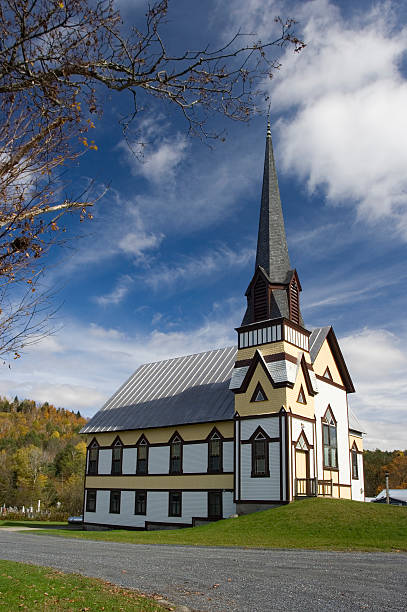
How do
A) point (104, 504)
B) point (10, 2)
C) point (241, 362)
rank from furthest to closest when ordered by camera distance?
point (104, 504), point (241, 362), point (10, 2)

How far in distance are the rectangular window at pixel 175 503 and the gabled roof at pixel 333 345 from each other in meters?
12.6

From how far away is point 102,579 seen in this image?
1209 centimetres

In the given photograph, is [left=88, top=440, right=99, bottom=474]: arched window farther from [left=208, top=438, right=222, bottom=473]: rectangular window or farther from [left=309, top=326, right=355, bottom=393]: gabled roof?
[left=309, top=326, right=355, bottom=393]: gabled roof

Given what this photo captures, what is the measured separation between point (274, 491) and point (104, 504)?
1529 centimetres

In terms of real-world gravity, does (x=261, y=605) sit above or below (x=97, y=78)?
below

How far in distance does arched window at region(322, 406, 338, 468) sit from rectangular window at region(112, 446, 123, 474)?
14.5 metres

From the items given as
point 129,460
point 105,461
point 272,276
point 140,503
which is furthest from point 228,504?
point 272,276

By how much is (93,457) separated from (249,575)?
30.0 m

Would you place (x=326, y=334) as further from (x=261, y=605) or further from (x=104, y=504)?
(x=261, y=605)

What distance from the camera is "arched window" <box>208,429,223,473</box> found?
32500 millimetres

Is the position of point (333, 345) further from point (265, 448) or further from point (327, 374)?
point (265, 448)

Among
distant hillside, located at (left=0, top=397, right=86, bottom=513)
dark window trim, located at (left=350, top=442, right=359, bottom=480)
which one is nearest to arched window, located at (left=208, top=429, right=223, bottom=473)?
dark window trim, located at (left=350, top=442, right=359, bottom=480)

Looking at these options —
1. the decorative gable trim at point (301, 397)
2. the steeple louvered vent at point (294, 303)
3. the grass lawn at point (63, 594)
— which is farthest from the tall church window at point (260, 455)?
the grass lawn at point (63, 594)

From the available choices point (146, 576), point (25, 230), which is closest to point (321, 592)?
point (146, 576)
